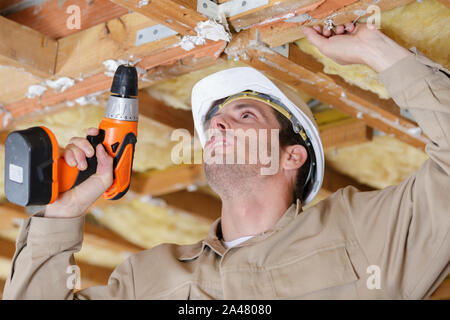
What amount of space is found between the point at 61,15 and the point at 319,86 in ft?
3.02

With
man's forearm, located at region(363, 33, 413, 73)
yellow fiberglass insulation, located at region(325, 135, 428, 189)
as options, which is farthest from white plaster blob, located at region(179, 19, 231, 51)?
yellow fiberglass insulation, located at region(325, 135, 428, 189)

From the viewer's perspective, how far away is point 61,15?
1.97m

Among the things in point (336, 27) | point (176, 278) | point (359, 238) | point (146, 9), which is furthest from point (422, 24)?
point (176, 278)

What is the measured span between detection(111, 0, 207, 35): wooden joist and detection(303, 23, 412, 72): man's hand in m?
0.32

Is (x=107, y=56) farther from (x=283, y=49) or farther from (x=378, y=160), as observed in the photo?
(x=378, y=160)

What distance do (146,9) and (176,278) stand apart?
739mm

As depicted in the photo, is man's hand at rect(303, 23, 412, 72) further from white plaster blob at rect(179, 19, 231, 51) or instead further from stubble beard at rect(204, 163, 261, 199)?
stubble beard at rect(204, 163, 261, 199)

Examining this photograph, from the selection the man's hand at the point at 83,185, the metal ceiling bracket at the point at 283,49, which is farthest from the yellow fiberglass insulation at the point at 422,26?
the man's hand at the point at 83,185

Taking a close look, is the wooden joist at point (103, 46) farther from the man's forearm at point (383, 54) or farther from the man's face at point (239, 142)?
the man's forearm at point (383, 54)

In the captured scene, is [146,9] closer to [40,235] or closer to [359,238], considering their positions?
[40,235]

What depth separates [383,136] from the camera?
2574 mm

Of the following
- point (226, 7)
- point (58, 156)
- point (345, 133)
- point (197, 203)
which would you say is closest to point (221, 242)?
point (58, 156)

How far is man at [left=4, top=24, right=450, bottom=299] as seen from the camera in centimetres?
132

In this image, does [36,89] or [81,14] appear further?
[36,89]
